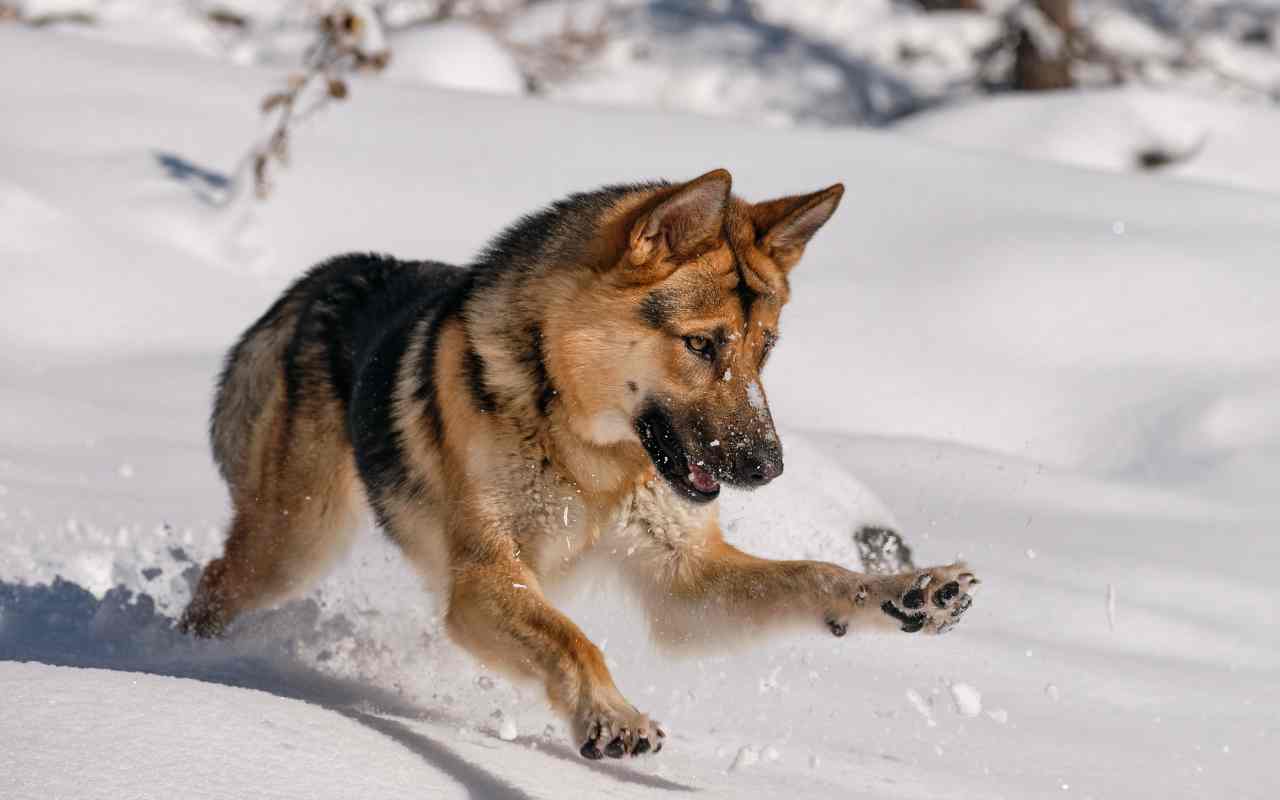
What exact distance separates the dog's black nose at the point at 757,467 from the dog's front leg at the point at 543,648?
1.81 feet

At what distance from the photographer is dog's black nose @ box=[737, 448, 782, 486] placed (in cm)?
362

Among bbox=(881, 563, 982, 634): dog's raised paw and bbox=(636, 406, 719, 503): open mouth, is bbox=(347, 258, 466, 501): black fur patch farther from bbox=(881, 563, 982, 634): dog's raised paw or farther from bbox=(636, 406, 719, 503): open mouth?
bbox=(881, 563, 982, 634): dog's raised paw

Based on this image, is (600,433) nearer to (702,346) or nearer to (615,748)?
(702,346)

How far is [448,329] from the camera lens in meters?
4.13

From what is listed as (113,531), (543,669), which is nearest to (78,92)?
(113,531)

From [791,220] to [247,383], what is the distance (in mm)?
1998

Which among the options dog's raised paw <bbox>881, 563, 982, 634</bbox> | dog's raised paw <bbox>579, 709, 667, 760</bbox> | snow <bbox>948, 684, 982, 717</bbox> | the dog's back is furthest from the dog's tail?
snow <bbox>948, 684, 982, 717</bbox>

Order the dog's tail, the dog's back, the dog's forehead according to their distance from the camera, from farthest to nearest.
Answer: the dog's tail, the dog's back, the dog's forehead

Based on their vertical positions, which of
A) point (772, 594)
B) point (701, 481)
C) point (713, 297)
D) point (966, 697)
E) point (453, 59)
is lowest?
point (453, 59)

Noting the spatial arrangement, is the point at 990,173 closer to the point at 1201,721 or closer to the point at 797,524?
the point at 797,524

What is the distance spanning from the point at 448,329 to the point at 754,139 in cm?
704

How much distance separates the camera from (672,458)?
3742mm

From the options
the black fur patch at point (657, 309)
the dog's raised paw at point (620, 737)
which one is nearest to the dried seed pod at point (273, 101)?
the black fur patch at point (657, 309)

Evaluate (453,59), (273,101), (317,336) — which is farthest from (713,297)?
(453,59)
